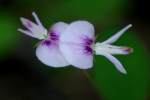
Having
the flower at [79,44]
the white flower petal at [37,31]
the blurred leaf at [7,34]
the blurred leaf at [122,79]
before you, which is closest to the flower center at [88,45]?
the flower at [79,44]

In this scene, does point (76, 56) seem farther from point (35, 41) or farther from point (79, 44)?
point (35, 41)

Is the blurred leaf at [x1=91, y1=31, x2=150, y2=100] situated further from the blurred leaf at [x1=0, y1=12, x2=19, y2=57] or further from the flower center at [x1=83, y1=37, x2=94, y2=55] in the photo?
the blurred leaf at [x1=0, y1=12, x2=19, y2=57]

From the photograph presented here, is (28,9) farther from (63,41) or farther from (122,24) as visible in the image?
(63,41)

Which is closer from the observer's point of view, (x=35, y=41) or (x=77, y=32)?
(x=77, y=32)

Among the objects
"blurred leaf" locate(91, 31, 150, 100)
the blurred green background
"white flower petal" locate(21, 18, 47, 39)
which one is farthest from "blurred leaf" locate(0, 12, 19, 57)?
"white flower petal" locate(21, 18, 47, 39)

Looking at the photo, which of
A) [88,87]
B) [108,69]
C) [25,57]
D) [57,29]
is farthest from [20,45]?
[57,29]

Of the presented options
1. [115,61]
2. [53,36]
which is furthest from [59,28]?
[115,61]
